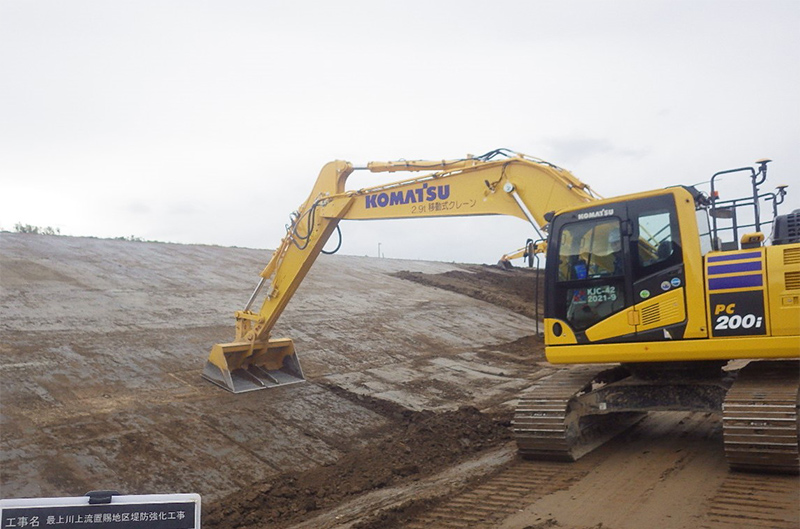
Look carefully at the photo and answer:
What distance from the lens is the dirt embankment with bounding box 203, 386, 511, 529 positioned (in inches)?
271

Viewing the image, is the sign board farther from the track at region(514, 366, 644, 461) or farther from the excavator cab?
the excavator cab

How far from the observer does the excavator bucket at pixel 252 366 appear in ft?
32.3

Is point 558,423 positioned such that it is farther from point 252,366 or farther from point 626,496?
point 252,366

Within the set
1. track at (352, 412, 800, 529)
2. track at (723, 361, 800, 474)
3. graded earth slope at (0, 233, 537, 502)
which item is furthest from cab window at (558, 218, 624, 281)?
graded earth slope at (0, 233, 537, 502)

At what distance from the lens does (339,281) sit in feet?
65.7

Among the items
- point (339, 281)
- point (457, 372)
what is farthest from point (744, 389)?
point (339, 281)

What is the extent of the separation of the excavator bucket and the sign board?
6808 millimetres

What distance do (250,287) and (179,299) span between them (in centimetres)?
298

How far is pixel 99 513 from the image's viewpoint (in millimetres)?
2916

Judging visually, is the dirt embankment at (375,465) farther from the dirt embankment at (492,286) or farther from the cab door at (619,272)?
the dirt embankment at (492,286)

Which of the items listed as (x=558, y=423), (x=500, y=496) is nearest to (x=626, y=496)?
(x=500, y=496)

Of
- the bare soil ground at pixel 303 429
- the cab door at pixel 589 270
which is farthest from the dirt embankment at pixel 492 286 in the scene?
the cab door at pixel 589 270

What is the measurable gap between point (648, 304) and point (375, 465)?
377 cm

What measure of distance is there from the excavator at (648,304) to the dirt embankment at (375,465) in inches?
62.2
